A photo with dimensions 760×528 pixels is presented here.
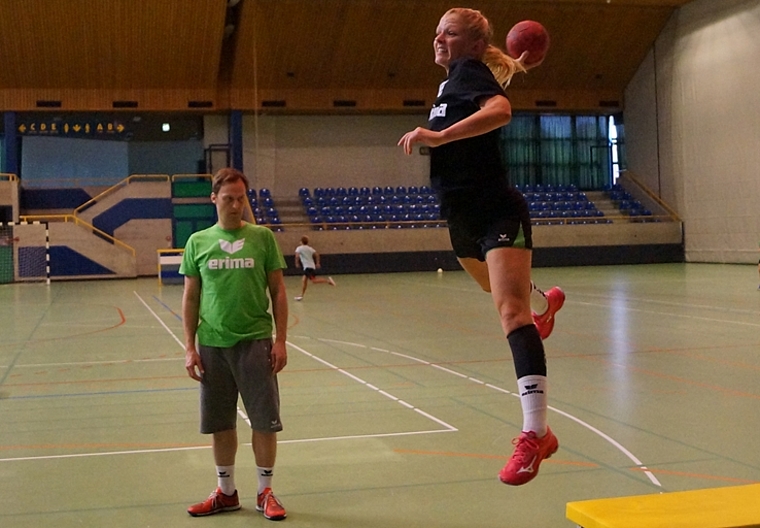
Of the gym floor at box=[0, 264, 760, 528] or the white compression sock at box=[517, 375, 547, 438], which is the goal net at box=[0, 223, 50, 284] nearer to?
the gym floor at box=[0, 264, 760, 528]

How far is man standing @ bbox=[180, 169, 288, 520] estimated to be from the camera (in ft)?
16.4

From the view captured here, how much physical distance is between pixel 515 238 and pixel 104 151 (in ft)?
119

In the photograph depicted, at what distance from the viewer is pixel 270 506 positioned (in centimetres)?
485

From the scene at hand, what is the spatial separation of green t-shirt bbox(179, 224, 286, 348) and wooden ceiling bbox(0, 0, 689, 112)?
27780 millimetres

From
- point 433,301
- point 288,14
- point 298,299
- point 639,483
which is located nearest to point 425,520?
point 639,483

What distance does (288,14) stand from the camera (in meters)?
33.0

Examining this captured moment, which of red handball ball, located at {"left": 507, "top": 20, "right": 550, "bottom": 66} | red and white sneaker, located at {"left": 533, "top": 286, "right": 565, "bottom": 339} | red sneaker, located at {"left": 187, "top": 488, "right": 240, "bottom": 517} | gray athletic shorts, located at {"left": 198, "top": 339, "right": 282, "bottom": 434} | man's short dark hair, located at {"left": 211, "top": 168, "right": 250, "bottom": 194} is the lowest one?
red sneaker, located at {"left": 187, "top": 488, "right": 240, "bottom": 517}

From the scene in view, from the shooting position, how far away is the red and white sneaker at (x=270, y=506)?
4.79 metres

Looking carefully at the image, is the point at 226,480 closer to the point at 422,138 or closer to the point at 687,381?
the point at 422,138

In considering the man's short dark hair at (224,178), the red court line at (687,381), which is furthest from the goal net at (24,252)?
the man's short dark hair at (224,178)

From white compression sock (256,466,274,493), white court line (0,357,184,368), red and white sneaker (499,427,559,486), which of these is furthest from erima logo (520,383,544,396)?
white court line (0,357,184,368)

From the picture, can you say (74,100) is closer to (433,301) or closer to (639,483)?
(433,301)

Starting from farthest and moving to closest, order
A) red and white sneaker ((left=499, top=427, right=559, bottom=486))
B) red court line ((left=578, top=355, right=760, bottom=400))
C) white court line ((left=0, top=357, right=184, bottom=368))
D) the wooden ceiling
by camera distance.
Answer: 1. the wooden ceiling
2. white court line ((left=0, top=357, right=184, bottom=368))
3. red court line ((left=578, top=355, right=760, bottom=400))
4. red and white sneaker ((left=499, top=427, right=559, bottom=486))

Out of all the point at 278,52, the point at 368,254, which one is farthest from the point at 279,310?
the point at 278,52
